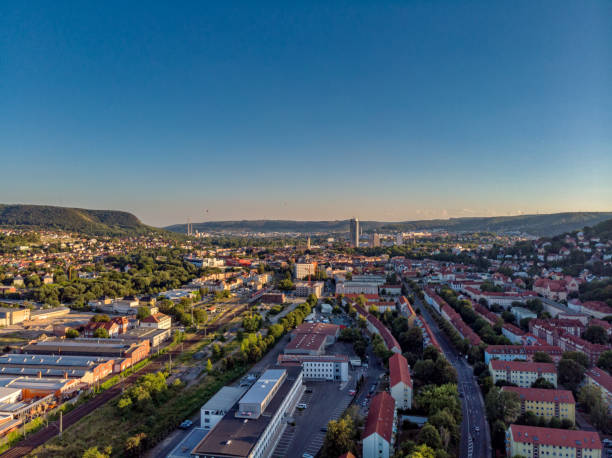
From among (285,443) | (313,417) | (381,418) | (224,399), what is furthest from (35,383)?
(381,418)

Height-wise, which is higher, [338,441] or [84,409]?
[338,441]

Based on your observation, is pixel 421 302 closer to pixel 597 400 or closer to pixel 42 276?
pixel 597 400

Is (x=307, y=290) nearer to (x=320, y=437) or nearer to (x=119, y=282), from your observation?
(x=119, y=282)

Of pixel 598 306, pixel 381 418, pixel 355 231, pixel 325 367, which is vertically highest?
pixel 355 231

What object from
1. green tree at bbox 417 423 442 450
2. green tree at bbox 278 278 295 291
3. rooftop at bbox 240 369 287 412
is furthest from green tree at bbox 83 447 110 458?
green tree at bbox 278 278 295 291

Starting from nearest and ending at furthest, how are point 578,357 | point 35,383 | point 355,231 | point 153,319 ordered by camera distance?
point 35,383 → point 578,357 → point 153,319 → point 355,231

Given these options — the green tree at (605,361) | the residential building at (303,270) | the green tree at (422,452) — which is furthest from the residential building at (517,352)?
the residential building at (303,270)

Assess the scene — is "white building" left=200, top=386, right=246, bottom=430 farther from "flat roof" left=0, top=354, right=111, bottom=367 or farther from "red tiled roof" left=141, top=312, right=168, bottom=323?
"red tiled roof" left=141, top=312, right=168, bottom=323
